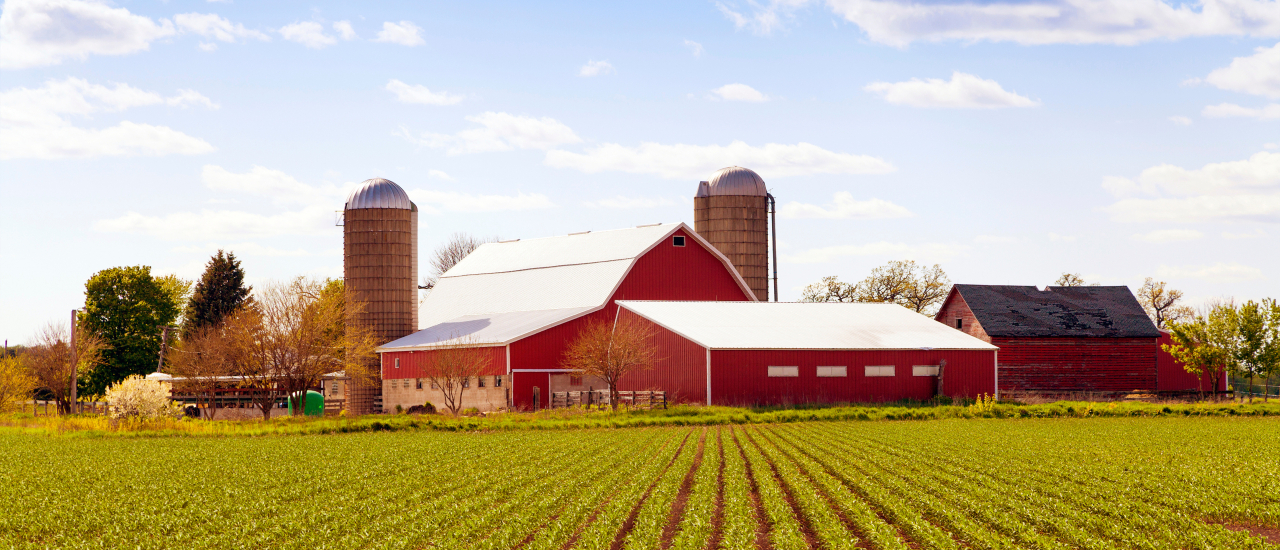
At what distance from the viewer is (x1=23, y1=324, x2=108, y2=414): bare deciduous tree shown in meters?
61.1

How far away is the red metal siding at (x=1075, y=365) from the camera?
192ft

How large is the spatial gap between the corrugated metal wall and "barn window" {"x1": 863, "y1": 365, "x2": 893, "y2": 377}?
6.77 metres

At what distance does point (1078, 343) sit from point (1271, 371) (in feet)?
27.3

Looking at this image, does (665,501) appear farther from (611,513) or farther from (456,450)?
(456,450)

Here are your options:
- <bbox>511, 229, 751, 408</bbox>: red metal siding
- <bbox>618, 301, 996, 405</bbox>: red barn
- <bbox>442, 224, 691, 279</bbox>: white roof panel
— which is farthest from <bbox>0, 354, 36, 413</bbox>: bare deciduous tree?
<bbox>618, 301, 996, 405</bbox>: red barn

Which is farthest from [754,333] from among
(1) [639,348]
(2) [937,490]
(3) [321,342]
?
(2) [937,490]

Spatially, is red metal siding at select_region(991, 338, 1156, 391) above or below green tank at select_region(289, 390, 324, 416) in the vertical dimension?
above

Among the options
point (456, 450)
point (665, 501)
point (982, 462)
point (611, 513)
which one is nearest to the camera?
point (611, 513)

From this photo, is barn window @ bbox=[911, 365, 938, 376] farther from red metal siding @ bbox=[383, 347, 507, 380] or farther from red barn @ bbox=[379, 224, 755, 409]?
red metal siding @ bbox=[383, 347, 507, 380]

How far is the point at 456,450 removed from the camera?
28.7m

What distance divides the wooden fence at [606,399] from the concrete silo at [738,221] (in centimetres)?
1638

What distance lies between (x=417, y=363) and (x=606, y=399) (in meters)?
10.9

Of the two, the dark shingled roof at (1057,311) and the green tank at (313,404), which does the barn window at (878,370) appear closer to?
the dark shingled roof at (1057,311)

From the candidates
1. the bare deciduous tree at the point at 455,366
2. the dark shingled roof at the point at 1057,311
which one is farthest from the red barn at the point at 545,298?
the dark shingled roof at the point at 1057,311
